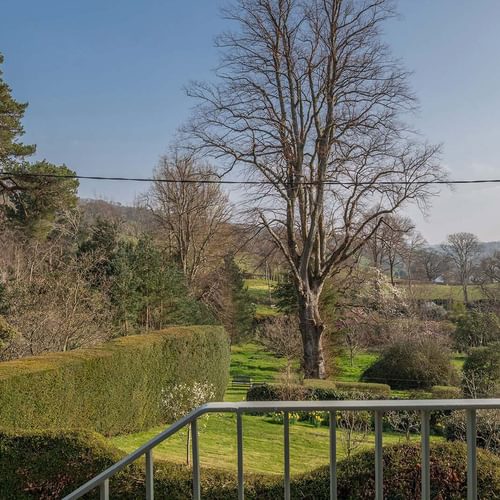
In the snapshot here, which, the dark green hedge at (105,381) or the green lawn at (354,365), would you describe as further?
the green lawn at (354,365)

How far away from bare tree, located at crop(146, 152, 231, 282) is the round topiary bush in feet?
31.0

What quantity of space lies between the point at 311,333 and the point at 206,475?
8697 mm

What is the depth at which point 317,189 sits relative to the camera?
12109 mm

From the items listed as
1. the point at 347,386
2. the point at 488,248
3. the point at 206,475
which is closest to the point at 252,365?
the point at 347,386

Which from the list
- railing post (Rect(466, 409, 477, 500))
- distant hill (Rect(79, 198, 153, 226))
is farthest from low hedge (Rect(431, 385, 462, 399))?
distant hill (Rect(79, 198, 153, 226))

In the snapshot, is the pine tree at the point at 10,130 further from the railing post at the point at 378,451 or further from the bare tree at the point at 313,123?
the railing post at the point at 378,451

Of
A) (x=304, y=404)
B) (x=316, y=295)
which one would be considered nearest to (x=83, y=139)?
(x=316, y=295)

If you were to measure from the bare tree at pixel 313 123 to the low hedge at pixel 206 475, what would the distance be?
334 inches

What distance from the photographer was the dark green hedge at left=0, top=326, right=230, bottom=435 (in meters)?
6.54

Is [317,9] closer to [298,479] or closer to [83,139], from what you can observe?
[83,139]

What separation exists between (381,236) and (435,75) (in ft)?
14.5

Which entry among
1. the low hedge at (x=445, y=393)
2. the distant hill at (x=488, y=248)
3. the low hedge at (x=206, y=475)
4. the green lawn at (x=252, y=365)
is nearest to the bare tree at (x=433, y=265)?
the distant hill at (x=488, y=248)

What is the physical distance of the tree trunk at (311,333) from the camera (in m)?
12.3

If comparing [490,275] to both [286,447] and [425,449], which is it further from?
[286,447]
